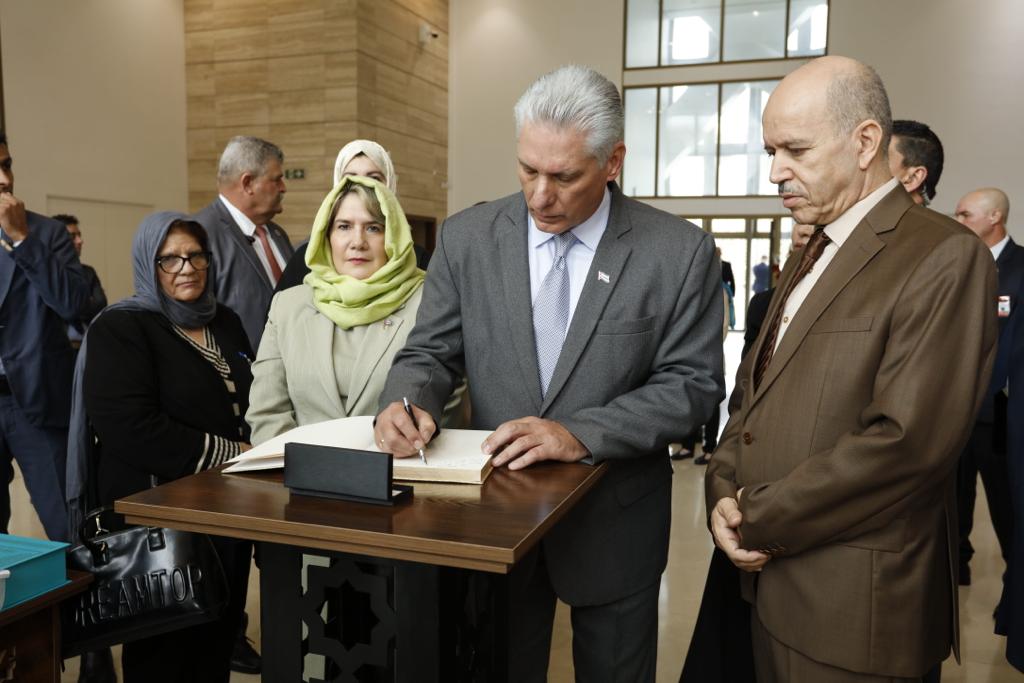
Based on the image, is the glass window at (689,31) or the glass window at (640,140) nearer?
the glass window at (689,31)

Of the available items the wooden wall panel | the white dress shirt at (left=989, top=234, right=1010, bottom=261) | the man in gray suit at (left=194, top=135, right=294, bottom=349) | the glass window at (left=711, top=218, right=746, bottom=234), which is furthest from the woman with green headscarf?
the glass window at (left=711, top=218, right=746, bottom=234)

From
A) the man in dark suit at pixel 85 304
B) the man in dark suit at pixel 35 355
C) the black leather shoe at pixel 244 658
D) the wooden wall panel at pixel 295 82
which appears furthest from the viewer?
the wooden wall panel at pixel 295 82

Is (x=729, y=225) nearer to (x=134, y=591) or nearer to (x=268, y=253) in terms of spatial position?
(x=268, y=253)

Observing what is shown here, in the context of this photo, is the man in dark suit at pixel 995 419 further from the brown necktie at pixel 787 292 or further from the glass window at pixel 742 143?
the glass window at pixel 742 143

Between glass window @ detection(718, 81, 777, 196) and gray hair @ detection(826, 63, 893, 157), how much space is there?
1245cm

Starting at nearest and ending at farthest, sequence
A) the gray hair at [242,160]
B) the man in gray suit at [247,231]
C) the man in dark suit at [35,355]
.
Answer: the man in dark suit at [35,355], the man in gray suit at [247,231], the gray hair at [242,160]

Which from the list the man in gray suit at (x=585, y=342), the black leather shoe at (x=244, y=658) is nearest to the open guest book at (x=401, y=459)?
the man in gray suit at (x=585, y=342)

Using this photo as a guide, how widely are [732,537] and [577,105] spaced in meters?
0.88

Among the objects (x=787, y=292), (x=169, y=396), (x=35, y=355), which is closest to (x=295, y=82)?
(x=35, y=355)

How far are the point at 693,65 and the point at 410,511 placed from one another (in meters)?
13.6

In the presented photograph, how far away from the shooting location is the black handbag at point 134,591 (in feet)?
6.60

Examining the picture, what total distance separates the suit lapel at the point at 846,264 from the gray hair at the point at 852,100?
0.50ft

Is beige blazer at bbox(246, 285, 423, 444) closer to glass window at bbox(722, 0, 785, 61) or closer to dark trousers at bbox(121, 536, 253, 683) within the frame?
dark trousers at bbox(121, 536, 253, 683)

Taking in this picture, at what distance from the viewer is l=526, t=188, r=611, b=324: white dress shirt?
1737 millimetres
